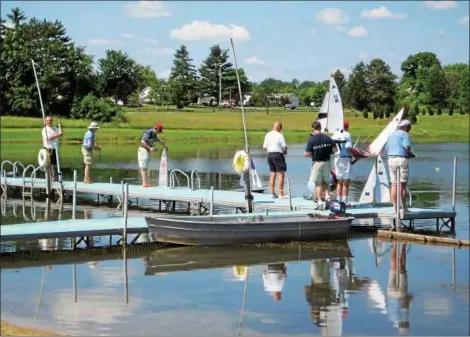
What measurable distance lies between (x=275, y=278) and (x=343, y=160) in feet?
16.4

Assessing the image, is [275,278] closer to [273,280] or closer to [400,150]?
[273,280]

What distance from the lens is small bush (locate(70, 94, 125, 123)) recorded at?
238 ft

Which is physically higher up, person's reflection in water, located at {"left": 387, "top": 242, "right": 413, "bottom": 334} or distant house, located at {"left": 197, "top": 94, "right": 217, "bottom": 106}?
distant house, located at {"left": 197, "top": 94, "right": 217, "bottom": 106}

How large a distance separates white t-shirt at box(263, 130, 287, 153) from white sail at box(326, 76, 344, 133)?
110 centimetres

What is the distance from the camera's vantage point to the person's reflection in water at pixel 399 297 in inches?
391

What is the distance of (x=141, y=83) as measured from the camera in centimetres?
10538

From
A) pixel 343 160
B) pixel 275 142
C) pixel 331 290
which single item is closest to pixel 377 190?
pixel 343 160

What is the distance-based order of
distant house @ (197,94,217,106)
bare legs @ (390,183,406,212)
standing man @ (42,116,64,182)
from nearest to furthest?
bare legs @ (390,183,406,212)
standing man @ (42,116,64,182)
distant house @ (197,94,217,106)

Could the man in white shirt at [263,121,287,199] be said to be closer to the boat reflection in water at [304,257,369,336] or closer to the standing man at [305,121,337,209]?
the standing man at [305,121,337,209]

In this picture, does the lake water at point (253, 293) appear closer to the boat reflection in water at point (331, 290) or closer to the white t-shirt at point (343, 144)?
the boat reflection in water at point (331, 290)

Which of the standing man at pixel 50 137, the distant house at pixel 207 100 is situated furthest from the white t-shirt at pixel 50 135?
the distant house at pixel 207 100

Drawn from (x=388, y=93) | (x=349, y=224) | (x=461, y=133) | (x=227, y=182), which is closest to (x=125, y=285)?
(x=349, y=224)

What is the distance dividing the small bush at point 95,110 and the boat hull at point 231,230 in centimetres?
5804

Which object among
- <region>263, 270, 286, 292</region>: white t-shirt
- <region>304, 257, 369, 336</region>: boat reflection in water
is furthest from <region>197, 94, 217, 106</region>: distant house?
<region>263, 270, 286, 292</region>: white t-shirt
